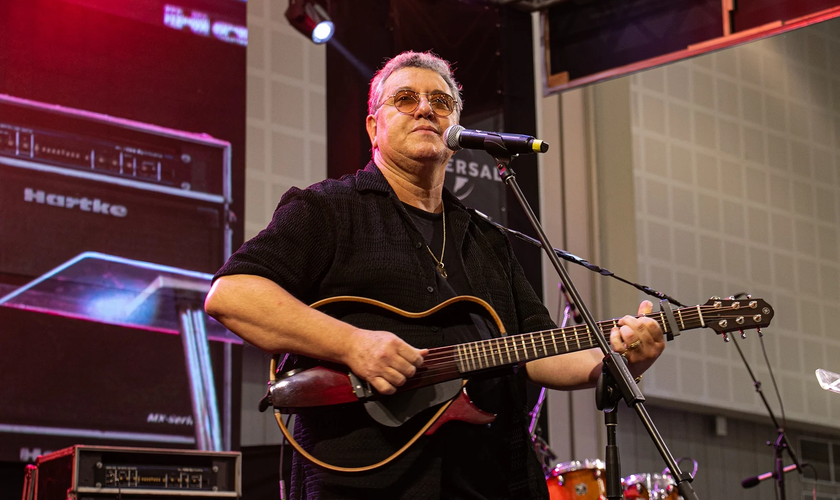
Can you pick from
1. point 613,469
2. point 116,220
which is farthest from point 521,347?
point 116,220

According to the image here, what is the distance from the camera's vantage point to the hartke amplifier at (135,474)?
330cm

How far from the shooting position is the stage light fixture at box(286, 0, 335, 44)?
4.48m

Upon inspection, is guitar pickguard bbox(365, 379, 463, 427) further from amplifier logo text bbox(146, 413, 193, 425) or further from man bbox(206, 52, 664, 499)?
amplifier logo text bbox(146, 413, 193, 425)

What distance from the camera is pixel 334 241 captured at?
90.5 inches

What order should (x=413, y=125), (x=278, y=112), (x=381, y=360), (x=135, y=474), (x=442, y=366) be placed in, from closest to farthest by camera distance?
(x=381, y=360) → (x=442, y=366) → (x=413, y=125) → (x=135, y=474) → (x=278, y=112)

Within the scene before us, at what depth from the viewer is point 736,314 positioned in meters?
2.23

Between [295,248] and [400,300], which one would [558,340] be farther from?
[295,248]

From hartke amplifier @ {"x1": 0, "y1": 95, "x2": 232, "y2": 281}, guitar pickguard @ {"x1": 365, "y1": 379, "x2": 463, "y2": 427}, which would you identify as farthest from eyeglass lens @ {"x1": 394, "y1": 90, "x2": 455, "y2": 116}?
hartke amplifier @ {"x1": 0, "y1": 95, "x2": 232, "y2": 281}

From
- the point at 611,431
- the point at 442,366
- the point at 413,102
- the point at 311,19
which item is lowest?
the point at 611,431

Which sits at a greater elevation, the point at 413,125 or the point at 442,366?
the point at 413,125

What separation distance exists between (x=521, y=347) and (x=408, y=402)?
0.30m

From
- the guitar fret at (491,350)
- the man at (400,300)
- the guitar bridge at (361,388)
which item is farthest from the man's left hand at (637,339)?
the guitar bridge at (361,388)

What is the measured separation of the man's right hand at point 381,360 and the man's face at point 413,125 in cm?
64

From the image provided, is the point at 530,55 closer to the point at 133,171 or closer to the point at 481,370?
the point at 133,171
